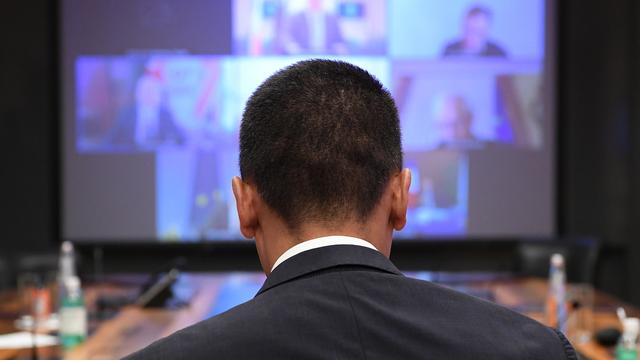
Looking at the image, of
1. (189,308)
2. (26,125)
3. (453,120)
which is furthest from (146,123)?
(189,308)

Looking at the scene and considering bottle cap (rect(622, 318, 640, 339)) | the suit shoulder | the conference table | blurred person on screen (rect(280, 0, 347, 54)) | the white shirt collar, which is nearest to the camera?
the suit shoulder

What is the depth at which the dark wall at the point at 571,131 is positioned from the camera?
637 centimetres

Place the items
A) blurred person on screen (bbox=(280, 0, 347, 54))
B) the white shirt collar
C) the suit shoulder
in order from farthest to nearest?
blurred person on screen (bbox=(280, 0, 347, 54)) < the white shirt collar < the suit shoulder

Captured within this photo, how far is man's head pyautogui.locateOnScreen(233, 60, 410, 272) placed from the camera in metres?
1.01

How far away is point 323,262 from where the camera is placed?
97cm

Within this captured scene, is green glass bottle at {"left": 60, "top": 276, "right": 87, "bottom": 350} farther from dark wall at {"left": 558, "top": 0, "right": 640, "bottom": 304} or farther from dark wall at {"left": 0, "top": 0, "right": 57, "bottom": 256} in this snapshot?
dark wall at {"left": 558, "top": 0, "right": 640, "bottom": 304}

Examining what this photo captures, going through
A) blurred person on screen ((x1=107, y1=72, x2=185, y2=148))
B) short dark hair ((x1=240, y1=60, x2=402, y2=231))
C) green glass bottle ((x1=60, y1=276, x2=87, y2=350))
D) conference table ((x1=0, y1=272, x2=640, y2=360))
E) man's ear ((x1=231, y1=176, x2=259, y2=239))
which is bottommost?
conference table ((x1=0, y1=272, x2=640, y2=360))

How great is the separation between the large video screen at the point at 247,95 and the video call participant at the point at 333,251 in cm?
527

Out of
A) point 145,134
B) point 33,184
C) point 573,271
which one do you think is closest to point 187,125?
point 145,134

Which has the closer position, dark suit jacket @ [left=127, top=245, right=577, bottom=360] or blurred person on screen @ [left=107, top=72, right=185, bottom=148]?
dark suit jacket @ [left=127, top=245, right=577, bottom=360]

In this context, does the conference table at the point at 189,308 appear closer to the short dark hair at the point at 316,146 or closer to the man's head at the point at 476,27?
the short dark hair at the point at 316,146

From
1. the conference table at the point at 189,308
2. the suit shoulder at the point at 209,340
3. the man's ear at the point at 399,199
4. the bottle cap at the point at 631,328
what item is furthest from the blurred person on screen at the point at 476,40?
the suit shoulder at the point at 209,340

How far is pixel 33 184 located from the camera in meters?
6.50

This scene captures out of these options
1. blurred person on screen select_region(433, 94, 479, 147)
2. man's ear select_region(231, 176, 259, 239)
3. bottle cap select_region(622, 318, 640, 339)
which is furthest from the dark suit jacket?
blurred person on screen select_region(433, 94, 479, 147)
